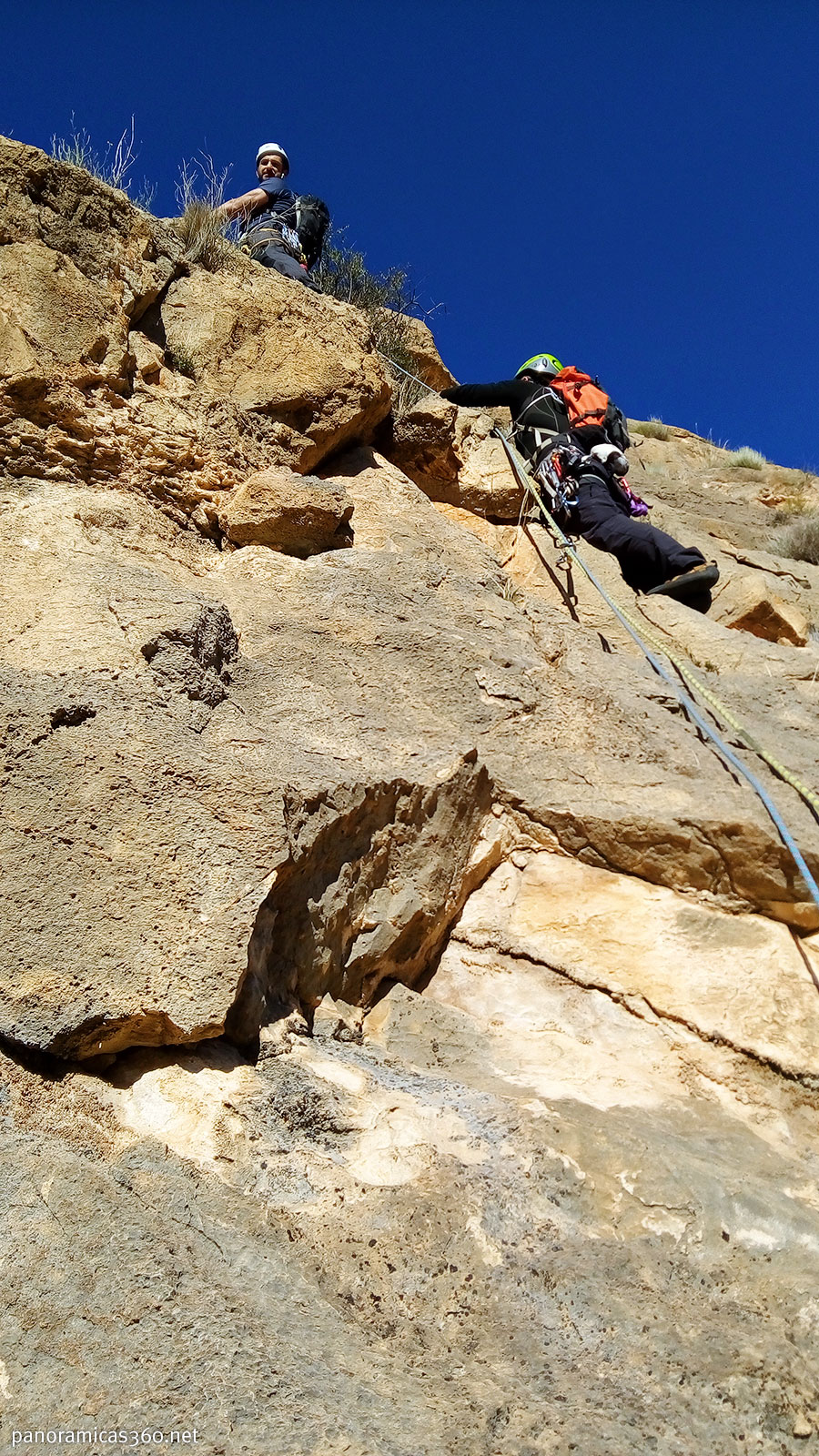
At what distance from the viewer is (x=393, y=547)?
181 inches

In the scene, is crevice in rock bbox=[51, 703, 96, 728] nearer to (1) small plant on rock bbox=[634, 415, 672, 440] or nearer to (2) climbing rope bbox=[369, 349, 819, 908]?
(2) climbing rope bbox=[369, 349, 819, 908]

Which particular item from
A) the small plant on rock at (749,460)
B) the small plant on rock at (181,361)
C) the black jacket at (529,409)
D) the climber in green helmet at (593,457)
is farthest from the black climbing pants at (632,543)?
the small plant on rock at (749,460)

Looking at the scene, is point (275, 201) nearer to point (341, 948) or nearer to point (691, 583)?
point (691, 583)

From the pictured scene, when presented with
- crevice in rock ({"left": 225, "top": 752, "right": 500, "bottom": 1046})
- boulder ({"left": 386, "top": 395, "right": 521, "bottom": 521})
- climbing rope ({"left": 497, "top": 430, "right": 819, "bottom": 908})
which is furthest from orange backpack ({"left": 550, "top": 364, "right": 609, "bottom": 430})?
crevice in rock ({"left": 225, "top": 752, "right": 500, "bottom": 1046})

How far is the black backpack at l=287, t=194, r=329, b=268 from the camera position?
6855 millimetres

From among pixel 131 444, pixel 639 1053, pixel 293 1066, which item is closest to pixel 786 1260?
pixel 639 1053

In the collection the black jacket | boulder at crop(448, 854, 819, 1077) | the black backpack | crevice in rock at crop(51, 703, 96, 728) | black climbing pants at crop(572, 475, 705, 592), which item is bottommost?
boulder at crop(448, 854, 819, 1077)

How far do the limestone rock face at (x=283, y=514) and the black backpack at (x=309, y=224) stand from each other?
334 centimetres

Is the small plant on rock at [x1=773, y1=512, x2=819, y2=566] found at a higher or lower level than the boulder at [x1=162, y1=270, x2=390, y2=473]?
higher

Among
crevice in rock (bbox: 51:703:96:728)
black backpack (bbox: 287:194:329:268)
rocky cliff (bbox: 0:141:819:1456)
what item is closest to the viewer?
rocky cliff (bbox: 0:141:819:1456)

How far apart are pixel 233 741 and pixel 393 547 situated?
80.6 inches

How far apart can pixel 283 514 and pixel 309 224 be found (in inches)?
149

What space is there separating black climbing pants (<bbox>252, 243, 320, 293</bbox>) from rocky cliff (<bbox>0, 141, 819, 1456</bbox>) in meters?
1.09

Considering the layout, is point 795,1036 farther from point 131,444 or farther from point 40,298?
point 40,298
